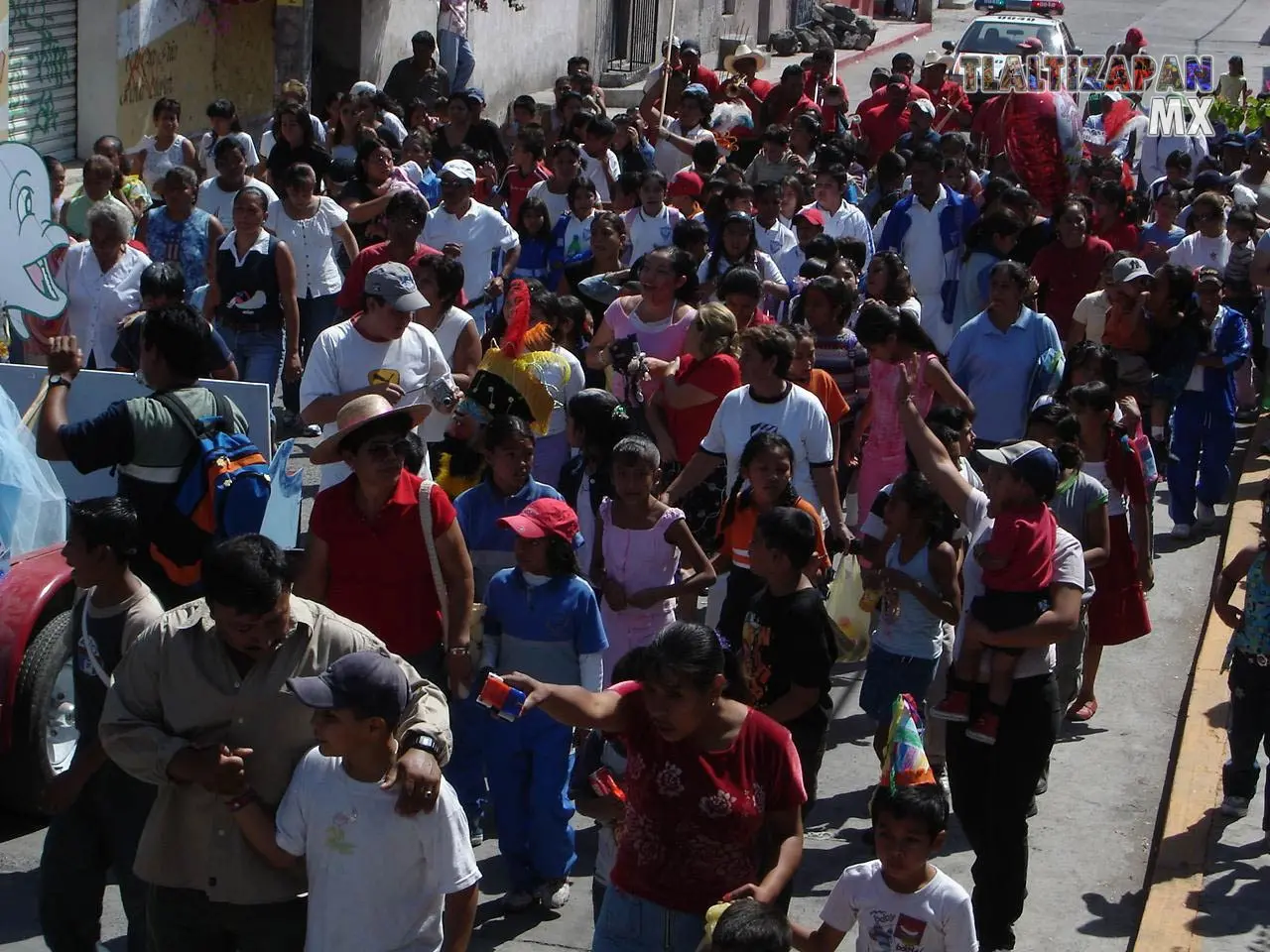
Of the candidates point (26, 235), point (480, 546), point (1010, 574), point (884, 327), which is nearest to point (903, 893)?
point (1010, 574)

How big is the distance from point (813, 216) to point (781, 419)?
15.6 ft

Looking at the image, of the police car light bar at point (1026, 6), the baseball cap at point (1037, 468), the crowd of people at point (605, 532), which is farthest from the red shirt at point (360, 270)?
the police car light bar at point (1026, 6)

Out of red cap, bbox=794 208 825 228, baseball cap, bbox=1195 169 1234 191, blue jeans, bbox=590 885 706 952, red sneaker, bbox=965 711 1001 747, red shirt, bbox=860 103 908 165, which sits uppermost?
red shirt, bbox=860 103 908 165

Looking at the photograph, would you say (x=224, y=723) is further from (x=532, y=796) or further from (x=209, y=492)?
(x=532, y=796)

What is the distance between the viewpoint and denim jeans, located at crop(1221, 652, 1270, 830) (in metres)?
7.71

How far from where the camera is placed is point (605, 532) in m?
7.66

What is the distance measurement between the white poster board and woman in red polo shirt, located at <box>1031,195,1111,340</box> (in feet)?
20.7

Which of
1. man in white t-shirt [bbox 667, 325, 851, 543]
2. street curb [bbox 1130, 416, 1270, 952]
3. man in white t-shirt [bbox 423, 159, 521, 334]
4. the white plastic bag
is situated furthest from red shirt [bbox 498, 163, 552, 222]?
the white plastic bag

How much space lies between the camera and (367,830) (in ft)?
15.0

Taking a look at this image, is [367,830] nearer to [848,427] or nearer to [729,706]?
[729,706]

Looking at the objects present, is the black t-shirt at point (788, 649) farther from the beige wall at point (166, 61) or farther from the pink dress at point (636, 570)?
the beige wall at point (166, 61)

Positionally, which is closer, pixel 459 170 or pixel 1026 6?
pixel 459 170

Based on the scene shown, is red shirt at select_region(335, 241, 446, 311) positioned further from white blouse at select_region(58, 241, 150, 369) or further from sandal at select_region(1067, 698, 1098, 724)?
sandal at select_region(1067, 698, 1098, 724)

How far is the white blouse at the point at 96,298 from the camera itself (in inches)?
398
